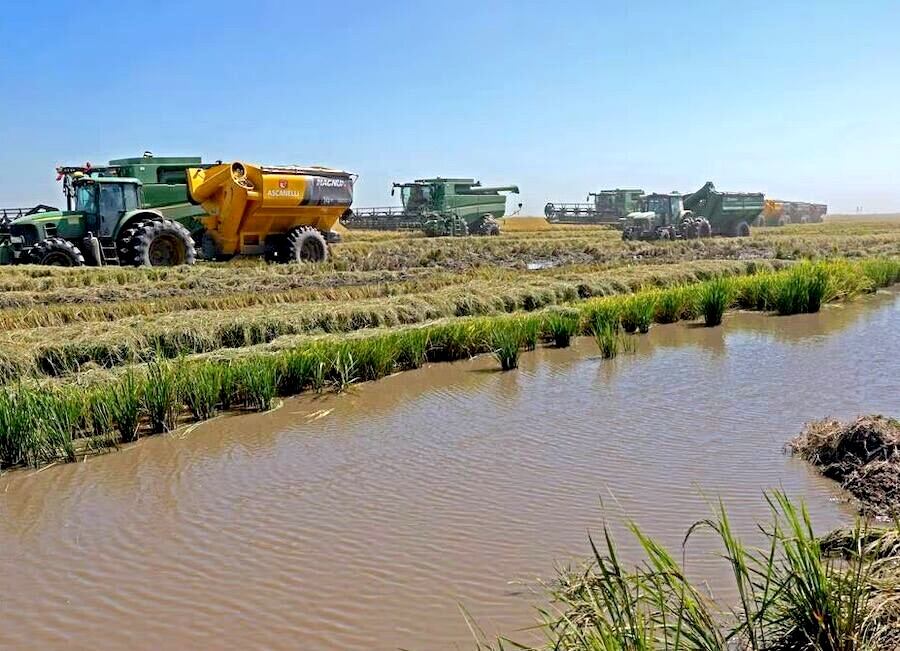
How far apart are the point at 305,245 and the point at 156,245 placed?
3195mm

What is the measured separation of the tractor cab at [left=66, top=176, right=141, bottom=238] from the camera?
52.9 ft

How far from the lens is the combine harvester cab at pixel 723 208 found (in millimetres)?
33969

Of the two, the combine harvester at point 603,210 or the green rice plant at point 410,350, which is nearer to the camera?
the green rice plant at point 410,350

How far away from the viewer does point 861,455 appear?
5.54 m

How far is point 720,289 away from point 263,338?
7307 mm

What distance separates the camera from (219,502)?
17.6ft

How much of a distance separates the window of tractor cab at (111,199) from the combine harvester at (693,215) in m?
19.1

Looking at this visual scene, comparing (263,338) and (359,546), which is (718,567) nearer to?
(359,546)

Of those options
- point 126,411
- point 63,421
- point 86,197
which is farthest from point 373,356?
point 86,197

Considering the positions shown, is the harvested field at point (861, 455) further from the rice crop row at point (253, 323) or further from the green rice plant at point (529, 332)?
the rice crop row at point (253, 323)

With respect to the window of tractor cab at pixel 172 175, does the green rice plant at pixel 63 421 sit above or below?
below

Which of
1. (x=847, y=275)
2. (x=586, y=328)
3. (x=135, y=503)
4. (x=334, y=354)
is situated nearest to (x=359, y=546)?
(x=135, y=503)

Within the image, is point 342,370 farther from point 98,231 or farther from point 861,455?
point 98,231

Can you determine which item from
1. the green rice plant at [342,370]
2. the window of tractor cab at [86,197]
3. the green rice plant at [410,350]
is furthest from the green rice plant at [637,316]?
the window of tractor cab at [86,197]
